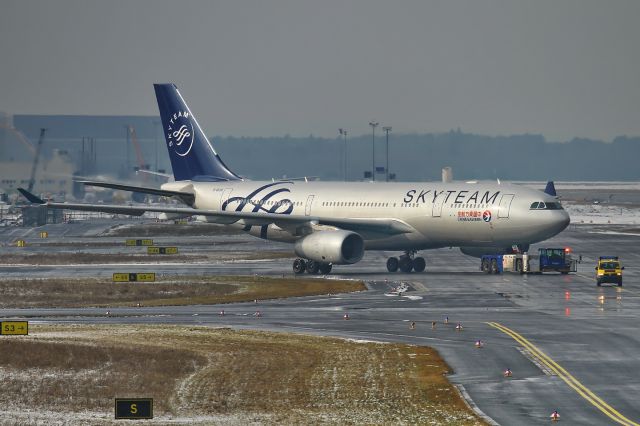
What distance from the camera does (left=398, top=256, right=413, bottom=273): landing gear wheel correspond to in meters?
81.8

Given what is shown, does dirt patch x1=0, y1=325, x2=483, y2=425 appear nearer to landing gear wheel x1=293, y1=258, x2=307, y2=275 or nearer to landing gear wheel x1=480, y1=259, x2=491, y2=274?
landing gear wheel x1=293, y1=258, x2=307, y2=275

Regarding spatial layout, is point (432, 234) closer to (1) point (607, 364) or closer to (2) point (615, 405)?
(1) point (607, 364)

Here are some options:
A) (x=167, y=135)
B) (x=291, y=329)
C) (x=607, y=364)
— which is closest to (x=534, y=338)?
(x=607, y=364)

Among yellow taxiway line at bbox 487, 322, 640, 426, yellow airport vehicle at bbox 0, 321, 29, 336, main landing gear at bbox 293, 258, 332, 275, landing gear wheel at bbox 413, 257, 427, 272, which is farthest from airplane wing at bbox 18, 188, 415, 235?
yellow airport vehicle at bbox 0, 321, 29, 336

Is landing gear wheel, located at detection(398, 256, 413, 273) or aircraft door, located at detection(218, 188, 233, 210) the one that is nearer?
landing gear wheel, located at detection(398, 256, 413, 273)

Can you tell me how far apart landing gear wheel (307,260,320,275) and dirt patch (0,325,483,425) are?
28.4 metres

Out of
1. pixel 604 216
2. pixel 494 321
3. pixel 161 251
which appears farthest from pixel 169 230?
pixel 494 321

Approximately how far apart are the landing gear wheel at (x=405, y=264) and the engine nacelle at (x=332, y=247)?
4779 millimetres

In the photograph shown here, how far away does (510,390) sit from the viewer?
35688 millimetres

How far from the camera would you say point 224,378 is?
3906 centimetres

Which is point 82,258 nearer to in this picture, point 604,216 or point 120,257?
point 120,257

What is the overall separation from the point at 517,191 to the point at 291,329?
2992cm

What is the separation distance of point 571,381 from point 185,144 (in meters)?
59.4

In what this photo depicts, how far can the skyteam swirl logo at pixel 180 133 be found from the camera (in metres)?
93.1
